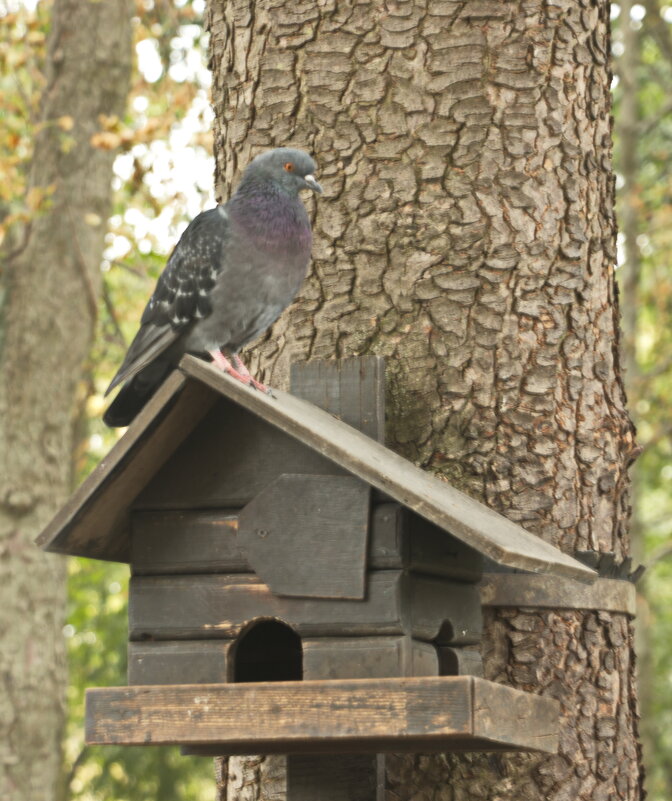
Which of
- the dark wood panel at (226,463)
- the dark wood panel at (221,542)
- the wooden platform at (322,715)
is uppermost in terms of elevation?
the dark wood panel at (226,463)

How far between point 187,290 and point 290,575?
94cm

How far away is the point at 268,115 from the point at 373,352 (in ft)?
2.58

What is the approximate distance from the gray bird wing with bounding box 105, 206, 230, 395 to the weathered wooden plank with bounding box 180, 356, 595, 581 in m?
0.49

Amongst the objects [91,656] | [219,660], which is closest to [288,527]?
[219,660]

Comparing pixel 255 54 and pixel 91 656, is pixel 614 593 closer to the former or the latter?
pixel 255 54

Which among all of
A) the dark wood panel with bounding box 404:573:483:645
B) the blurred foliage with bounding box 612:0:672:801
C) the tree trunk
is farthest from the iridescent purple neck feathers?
the blurred foliage with bounding box 612:0:672:801

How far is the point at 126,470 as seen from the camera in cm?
281

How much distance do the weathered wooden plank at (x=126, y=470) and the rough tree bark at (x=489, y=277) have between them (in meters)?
0.69

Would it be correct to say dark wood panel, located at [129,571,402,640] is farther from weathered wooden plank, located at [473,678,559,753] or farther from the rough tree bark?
the rough tree bark

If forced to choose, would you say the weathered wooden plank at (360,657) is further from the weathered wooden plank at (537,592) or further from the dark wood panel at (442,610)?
the weathered wooden plank at (537,592)

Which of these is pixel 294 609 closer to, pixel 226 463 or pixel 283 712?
pixel 283 712

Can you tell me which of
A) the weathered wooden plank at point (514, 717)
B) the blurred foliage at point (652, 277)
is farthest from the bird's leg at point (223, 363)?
the blurred foliage at point (652, 277)

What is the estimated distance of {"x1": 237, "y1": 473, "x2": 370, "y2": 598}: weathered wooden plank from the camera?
2.72 m

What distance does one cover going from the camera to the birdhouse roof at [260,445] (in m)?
2.58
